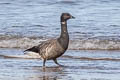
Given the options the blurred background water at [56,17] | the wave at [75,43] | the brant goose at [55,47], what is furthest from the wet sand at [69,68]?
the blurred background water at [56,17]

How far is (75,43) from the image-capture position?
15766 millimetres

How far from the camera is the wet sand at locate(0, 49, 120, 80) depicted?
10992mm

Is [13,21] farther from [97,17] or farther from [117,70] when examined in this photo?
[117,70]

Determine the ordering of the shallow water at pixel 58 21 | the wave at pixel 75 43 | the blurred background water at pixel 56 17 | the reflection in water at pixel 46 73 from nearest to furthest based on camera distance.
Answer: the reflection in water at pixel 46 73 < the wave at pixel 75 43 < the shallow water at pixel 58 21 < the blurred background water at pixel 56 17

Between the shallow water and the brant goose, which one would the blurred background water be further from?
the brant goose

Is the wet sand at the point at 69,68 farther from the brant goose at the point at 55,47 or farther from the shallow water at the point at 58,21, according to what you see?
the shallow water at the point at 58,21

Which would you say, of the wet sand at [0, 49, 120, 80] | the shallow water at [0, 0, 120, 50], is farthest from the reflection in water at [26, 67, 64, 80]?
the shallow water at [0, 0, 120, 50]

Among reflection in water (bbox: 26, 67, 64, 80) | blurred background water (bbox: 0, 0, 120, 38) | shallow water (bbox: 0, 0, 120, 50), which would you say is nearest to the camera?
reflection in water (bbox: 26, 67, 64, 80)

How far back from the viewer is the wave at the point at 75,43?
1539cm

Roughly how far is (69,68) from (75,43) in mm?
3699

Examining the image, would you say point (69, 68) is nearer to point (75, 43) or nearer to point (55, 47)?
point (55, 47)

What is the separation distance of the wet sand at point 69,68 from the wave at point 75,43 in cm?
84

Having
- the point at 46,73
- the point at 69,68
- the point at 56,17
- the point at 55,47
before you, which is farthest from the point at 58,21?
the point at 46,73

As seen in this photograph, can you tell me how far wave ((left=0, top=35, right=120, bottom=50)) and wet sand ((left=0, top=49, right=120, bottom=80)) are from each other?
844mm
